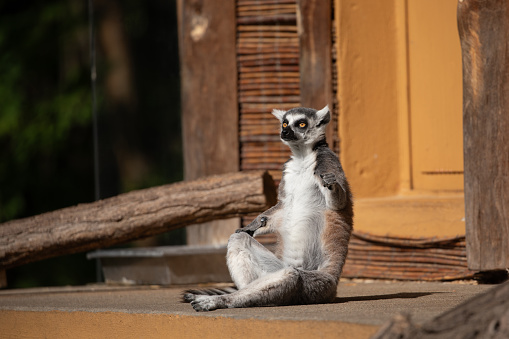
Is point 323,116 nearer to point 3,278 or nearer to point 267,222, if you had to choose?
point 267,222

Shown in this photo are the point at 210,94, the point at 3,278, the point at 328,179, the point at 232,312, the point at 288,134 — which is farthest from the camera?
the point at 210,94

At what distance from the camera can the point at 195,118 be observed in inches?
221

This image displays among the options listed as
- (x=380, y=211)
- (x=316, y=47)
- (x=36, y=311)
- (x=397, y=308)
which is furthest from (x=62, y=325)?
(x=316, y=47)

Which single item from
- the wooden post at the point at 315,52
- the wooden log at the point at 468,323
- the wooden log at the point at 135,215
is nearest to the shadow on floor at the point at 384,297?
the wooden log at the point at 135,215

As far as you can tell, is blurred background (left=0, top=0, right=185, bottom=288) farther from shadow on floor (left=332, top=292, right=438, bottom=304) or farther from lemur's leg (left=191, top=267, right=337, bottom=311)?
lemur's leg (left=191, top=267, right=337, bottom=311)

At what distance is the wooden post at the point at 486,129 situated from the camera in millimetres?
3844

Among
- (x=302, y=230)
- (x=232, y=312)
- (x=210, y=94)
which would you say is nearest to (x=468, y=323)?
(x=232, y=312)

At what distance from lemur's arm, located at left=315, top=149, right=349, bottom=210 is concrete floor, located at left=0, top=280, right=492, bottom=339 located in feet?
1.53

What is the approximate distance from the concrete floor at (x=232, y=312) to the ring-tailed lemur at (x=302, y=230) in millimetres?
112

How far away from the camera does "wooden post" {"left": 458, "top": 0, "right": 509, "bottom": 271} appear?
12.6ft

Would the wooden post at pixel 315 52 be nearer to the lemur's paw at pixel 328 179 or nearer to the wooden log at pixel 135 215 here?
the wooden log at pixel 135 215

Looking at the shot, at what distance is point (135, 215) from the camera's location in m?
4.78

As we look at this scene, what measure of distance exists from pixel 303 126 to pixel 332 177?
364 millimetres

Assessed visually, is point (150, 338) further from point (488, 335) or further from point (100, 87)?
point (100, 87)
